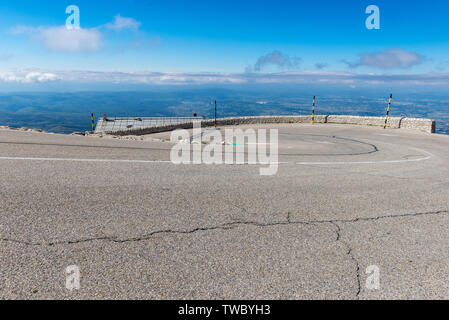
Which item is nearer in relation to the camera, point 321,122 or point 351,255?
point 351,255

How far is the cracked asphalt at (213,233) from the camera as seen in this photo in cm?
286

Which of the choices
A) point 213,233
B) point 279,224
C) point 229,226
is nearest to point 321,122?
point 279,224

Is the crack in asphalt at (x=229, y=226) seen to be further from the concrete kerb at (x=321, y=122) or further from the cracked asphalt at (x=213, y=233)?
the concrete kerb at (x=321, y=122)

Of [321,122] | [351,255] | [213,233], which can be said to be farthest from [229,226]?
[321,122]

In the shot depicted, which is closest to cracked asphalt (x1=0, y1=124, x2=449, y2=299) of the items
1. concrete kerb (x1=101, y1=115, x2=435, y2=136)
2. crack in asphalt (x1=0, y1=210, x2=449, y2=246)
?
crack in asphalt (x1=0, y1=210, x2=449, y2=246)

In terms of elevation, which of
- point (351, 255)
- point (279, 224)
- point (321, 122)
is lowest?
point (351, 255)

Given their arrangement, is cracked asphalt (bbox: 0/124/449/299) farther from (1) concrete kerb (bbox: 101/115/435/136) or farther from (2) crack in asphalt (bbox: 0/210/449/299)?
(1) concrete kerb (bbox: 101/115/435/136)

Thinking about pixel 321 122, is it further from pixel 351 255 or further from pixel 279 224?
pixel 351 255

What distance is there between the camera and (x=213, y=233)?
387 cm

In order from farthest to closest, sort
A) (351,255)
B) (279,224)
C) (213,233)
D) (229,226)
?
(279,224) → (229,226) → (213,233) → (351,255)

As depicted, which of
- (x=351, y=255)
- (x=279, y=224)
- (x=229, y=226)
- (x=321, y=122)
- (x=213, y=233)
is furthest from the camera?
(x=321, y=122)

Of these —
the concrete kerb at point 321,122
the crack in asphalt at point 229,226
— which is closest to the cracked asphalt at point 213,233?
the crack in asphalt at point 229,226

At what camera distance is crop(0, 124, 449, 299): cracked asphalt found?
113 inches

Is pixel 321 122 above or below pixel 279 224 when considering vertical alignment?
above
